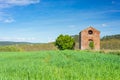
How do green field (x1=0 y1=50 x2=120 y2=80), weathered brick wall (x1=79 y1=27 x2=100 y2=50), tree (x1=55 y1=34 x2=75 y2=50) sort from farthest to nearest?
1. tree (x1=55 y1=34 x2=75 y2=50)
2. weathered brick wall (x1=79 y1=27 x2=100 y2=50)
3. green field (x1=0 y1=50 x2=120 y2=80)

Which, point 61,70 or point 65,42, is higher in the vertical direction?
point 65,42

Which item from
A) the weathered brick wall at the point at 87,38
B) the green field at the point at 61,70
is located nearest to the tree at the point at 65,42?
the weathered brick wall at the point at 87,38

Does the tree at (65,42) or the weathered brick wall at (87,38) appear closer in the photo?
the weathered brick wall at (87,38)

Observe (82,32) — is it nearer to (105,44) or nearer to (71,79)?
(105,44)

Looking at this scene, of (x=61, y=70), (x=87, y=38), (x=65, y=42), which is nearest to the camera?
(x=61, y=70)

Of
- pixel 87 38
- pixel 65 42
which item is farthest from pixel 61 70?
pixel 65 42

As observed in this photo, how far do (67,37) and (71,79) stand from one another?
207 ft

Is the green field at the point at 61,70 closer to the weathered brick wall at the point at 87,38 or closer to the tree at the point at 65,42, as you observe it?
the weathered brick wall at the point at 87,38

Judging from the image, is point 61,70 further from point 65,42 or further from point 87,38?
point 65,42

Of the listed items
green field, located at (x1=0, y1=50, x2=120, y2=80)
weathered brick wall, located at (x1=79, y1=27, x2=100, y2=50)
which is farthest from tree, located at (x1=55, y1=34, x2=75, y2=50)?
green field, located at (x1=0, y1=50, x2=120, y2=80)

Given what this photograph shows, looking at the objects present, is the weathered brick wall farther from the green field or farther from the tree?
the green field

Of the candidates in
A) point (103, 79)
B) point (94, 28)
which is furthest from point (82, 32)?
point (103, 79)

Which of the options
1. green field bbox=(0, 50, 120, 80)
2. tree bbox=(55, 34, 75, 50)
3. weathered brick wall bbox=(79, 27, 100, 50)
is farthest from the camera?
tree bbox=(55, 34, 75, 50)

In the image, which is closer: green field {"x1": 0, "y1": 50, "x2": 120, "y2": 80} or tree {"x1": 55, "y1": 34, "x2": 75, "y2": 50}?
green field {"x1": 0, "y1": 50, "x2": 120, "y2": 80}
